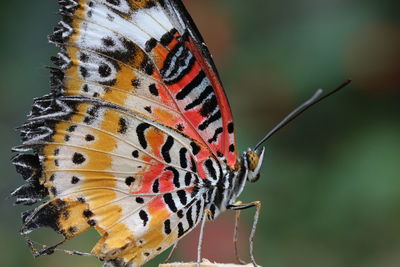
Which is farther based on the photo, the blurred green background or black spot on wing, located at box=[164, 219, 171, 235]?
the blurred green background

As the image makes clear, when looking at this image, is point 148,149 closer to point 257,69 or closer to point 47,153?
point 47,153

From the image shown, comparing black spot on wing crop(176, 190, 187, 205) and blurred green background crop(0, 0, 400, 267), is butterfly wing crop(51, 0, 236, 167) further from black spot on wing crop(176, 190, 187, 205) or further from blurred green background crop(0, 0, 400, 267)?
blurred green background crop(0, 0, 400, 267)

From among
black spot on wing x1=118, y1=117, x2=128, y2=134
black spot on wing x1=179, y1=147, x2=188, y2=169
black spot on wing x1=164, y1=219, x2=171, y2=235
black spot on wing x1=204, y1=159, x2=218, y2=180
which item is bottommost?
black spot on wing x1=164, y1=219, x2=171, y2=235

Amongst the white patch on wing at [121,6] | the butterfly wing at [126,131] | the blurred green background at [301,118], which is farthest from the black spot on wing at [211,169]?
the blurred green background at [301,118]

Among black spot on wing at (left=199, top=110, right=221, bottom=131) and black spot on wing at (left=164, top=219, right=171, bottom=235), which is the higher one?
black spot on wing at (left=199, top=110, right=221, bottom=131)

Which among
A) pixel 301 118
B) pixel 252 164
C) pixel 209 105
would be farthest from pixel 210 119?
pixel 301 118

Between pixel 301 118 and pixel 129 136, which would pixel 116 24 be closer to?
pixel 129 136

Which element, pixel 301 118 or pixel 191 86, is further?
pixel 301 118

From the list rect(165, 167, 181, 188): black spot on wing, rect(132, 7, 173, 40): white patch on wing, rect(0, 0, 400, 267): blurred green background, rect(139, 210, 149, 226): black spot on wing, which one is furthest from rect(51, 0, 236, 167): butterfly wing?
rect(0, 0, 400, 267): blurred green background
